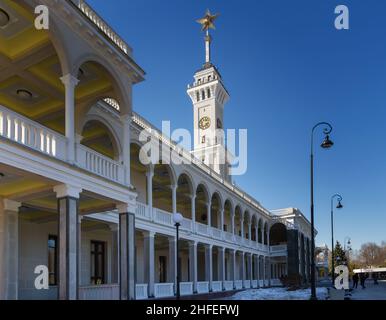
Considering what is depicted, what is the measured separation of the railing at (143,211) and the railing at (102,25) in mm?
10183

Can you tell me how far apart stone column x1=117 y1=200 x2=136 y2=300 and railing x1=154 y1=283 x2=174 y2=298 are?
1006 centimetres

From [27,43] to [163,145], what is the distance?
14.6 metres

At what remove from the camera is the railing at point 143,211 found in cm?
2374

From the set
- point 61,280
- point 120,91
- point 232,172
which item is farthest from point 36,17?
point 232,172

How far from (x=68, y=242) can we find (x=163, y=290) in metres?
14.5

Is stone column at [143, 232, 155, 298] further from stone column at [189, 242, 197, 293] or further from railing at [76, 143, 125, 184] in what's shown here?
railing at [76, 143, 125, 184]

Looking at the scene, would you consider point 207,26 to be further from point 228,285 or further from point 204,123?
point 228,285

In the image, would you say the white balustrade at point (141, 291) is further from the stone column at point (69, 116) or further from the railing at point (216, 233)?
the railing at point (216, 233)

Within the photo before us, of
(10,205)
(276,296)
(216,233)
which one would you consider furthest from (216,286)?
(10,205)

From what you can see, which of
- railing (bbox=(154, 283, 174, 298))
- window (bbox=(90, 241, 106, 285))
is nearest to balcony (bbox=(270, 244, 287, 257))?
railing (bbox=(154, 283, 174, 298))

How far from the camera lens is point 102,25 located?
14.5 meters

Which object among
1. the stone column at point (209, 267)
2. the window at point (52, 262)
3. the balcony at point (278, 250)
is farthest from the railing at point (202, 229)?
the balcony at point (278, 250)

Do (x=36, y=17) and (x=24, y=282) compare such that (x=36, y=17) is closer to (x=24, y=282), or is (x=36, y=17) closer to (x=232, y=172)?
(x=24, y=282)

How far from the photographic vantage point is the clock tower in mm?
60000
